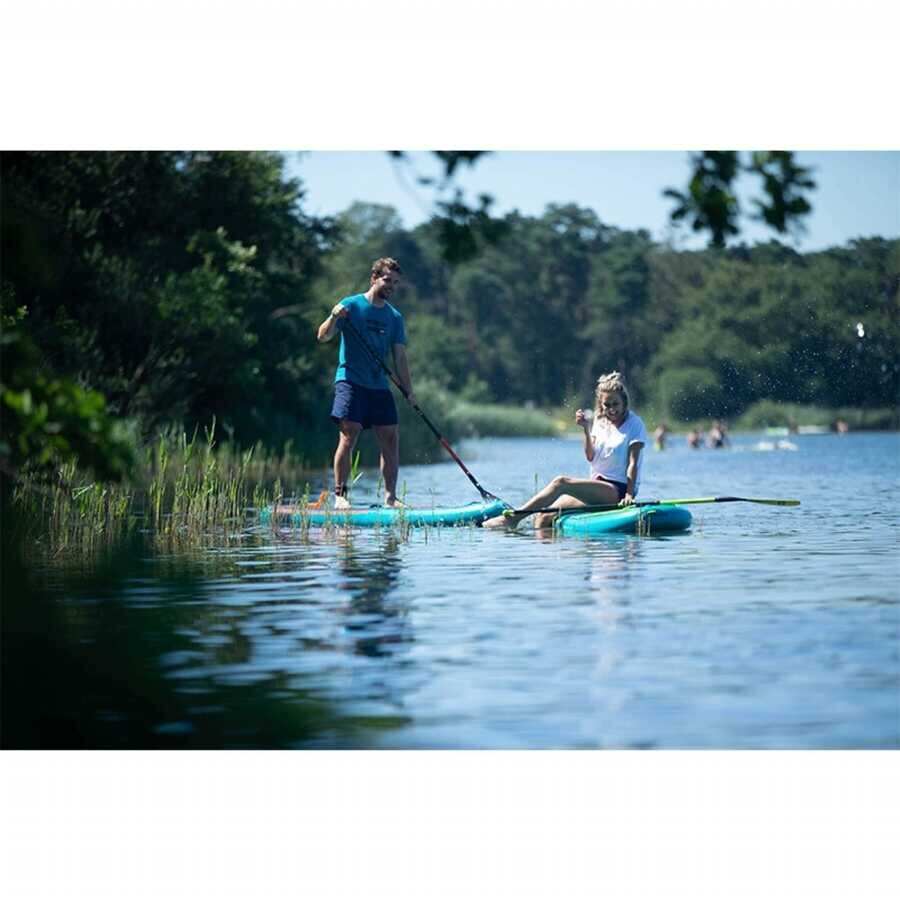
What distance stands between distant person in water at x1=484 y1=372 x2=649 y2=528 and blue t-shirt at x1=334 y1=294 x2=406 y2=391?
1.54m

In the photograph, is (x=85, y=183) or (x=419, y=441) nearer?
(x=85, y=183)

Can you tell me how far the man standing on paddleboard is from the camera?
46.0ft

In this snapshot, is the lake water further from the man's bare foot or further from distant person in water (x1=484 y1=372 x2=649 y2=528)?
distant person in water (x1=484 y1=372 x2=649 y2=528)

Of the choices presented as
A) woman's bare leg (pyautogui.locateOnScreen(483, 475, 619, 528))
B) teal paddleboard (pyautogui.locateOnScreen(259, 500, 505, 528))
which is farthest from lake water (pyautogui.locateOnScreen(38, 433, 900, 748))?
woman's bare leg (pyautogui.locateOnScreen(483, 475, 619, 528))

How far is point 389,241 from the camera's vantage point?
230ft

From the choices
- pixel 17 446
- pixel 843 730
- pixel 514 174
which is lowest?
pixel 843 730

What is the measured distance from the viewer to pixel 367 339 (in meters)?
14.1

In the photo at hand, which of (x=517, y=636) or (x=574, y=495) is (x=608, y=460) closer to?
(x=574, y=495)

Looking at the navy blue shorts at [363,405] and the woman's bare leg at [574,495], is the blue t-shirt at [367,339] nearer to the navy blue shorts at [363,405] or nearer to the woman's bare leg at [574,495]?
the navy blue shorts at [363,405]

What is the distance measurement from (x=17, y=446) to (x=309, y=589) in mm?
4238

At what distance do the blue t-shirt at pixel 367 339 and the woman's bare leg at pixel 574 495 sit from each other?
1.52m
